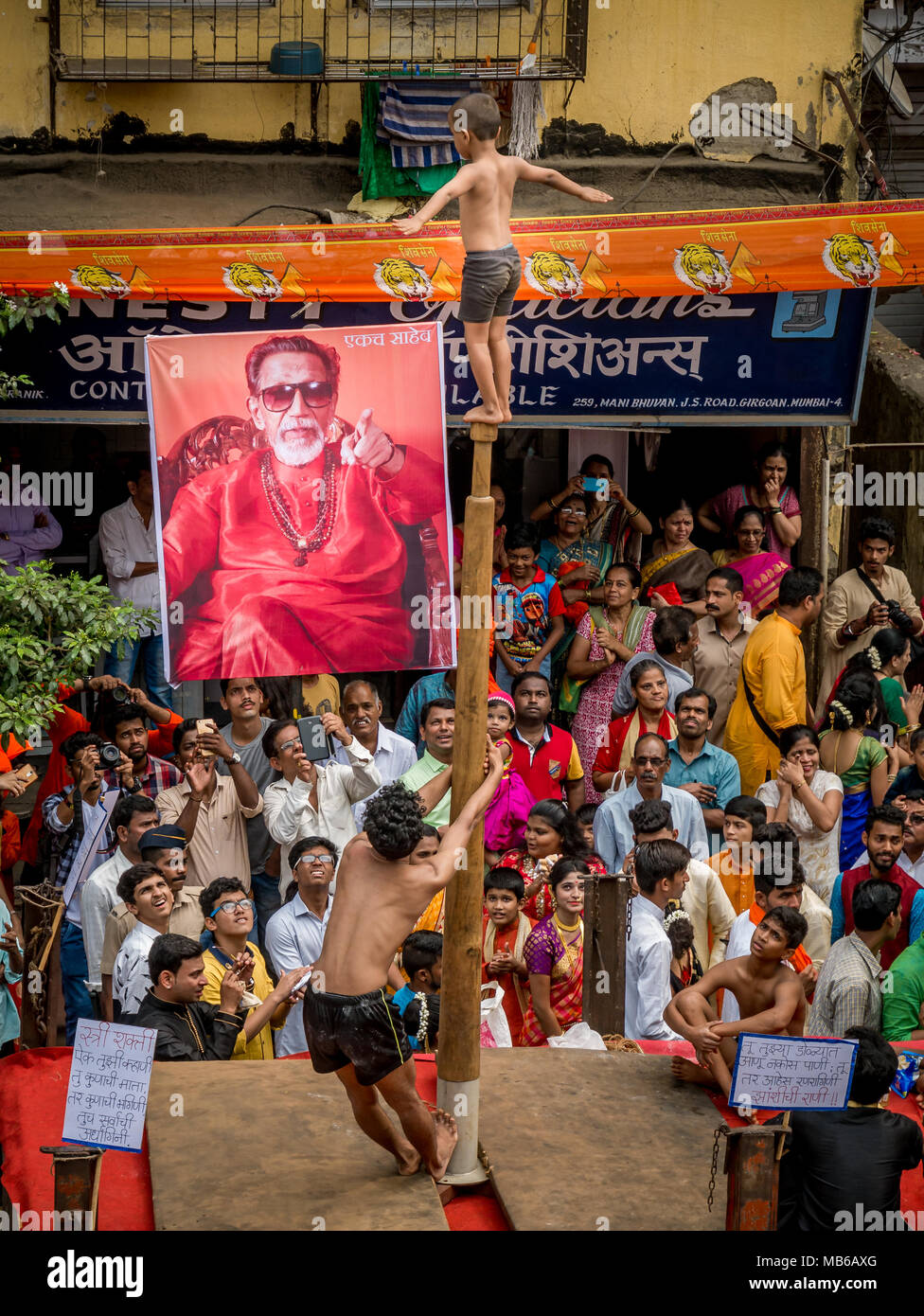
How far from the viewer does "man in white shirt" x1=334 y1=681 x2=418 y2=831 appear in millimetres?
9031

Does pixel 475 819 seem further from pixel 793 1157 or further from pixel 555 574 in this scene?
pixel 555 574

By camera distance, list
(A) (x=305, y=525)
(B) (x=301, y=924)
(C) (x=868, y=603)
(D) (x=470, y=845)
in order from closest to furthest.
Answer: (D) (x=470, y=845), (B) (x=301, y=924), (A) (x=305, y=525), (C) (x=868, y=603)

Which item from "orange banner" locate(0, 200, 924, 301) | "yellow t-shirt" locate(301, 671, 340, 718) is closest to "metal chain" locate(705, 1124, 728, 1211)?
"yellow t-shirt" locate(301, 671, 340, 718)

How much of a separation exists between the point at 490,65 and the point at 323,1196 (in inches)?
319

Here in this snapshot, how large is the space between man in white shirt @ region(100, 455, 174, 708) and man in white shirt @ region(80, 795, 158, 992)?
7.97ft

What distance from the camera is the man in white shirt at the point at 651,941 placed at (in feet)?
24.6

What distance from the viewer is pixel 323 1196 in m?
5.54

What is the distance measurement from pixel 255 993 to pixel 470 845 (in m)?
2.26

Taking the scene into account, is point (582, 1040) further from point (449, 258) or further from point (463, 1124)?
point (449, 258)

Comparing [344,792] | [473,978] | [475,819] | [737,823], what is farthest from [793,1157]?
[344,792]

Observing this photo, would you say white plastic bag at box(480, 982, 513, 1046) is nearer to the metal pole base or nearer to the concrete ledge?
the metal pole base

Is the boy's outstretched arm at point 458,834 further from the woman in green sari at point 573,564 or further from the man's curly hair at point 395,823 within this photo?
the woman in green sari at point 573,564

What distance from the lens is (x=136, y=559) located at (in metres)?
10.6

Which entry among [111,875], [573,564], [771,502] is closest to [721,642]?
[573,564]
